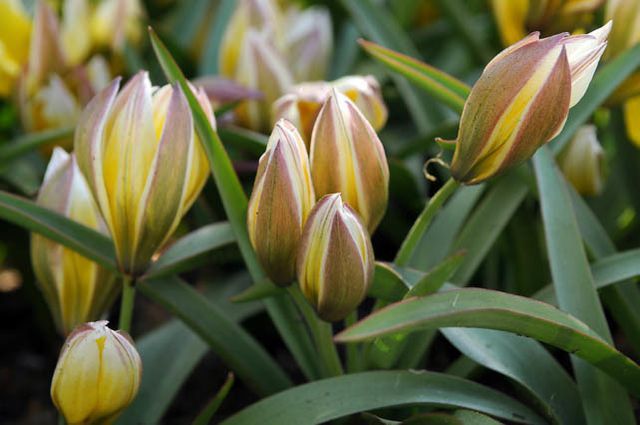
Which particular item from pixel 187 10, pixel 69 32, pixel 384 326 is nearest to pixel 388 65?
pixel 384 326

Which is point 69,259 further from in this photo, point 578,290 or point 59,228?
point 578,290

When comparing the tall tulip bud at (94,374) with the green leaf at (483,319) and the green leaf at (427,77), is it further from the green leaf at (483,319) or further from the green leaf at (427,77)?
the green leaf at (427,77)

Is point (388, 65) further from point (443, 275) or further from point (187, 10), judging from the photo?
point (187, 10)

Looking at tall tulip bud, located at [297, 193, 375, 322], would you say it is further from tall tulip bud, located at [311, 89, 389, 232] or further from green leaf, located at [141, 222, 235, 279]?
green leaf, located at [141, 222, 235, 279]

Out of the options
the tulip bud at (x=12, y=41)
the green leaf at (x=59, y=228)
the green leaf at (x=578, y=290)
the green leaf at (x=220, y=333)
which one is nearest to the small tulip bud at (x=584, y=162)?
the green leaf at (x=578, y=290)

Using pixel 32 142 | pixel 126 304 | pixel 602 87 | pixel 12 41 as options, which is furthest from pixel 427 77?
pixel 12 41

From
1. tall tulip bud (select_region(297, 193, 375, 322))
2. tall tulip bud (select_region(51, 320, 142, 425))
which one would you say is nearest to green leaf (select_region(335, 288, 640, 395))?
tall tulip bud (select_region(297, 193, 375, 322))
